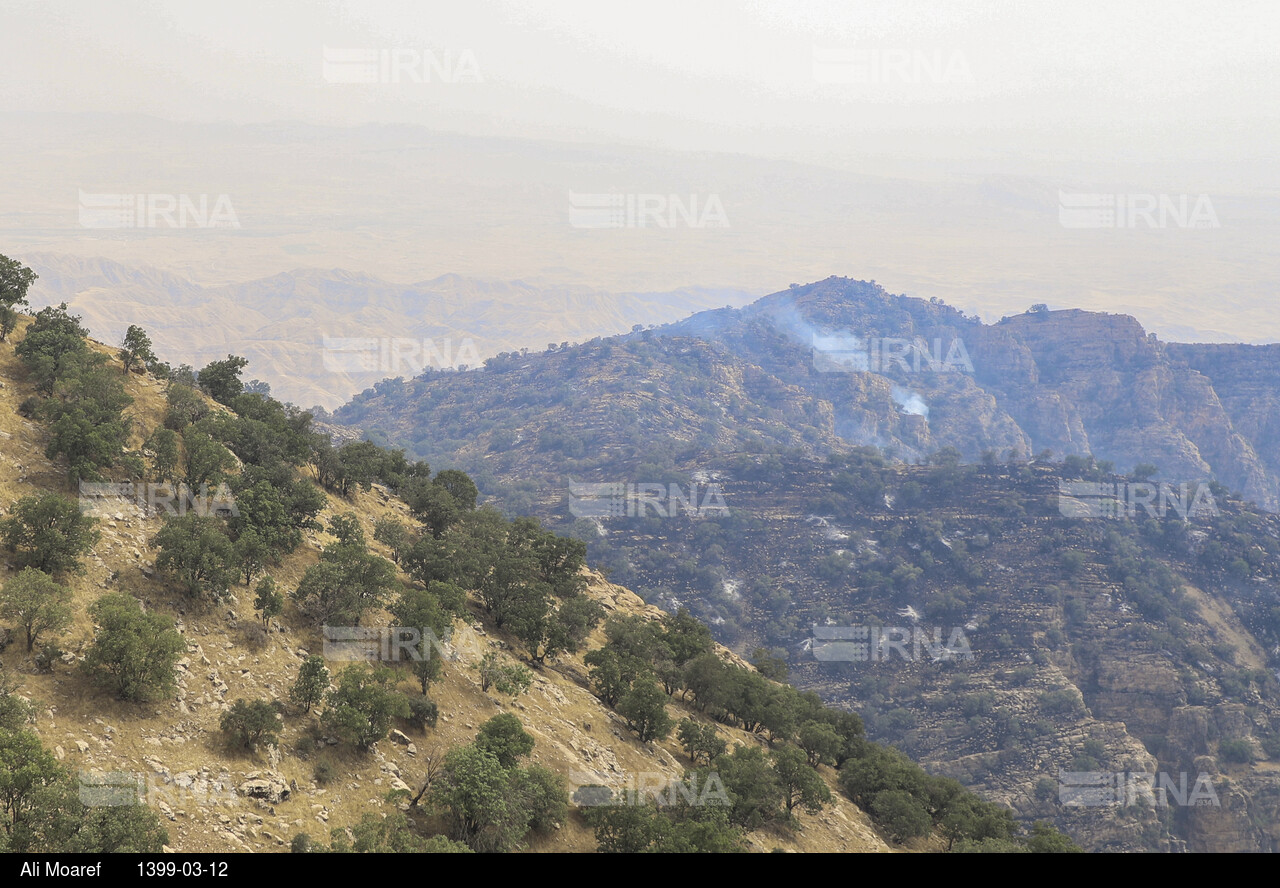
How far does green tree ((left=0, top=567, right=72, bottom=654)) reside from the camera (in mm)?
23469

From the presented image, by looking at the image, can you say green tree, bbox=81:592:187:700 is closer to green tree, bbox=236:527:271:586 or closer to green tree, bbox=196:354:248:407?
green tree, bbox=236:527:271:586

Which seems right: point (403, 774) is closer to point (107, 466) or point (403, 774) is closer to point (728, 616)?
point (107, 466)

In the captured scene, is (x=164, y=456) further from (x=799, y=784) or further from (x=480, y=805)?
(x=799, y=784)

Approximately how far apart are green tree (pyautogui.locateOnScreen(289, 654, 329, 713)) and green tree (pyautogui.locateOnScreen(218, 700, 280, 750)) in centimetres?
268

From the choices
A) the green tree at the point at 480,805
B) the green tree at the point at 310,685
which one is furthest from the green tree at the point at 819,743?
the green tree at the point at 310,685

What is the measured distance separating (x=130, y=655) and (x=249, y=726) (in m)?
4.45

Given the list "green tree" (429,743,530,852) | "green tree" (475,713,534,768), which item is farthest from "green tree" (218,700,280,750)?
"green tree" (475,713,534,768)

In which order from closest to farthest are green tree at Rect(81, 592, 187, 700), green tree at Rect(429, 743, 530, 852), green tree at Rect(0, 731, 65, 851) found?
1. green tree at Rect(0, 731, 65, 851)
2. green tree at Rect(81, 592, 187, 700)
3. green tree at Rect(429, 743, 530, 852)

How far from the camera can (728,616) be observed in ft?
440

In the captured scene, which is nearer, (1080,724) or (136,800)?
(136,800)

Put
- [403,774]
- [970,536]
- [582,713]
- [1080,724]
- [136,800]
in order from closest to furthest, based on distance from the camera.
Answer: [136,800], [403,774], [582,713], [1080,724], [970,536]

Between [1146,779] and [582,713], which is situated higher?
[582,713]

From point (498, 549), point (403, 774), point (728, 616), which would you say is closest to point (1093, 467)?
point (728, 616)

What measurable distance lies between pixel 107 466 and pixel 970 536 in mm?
143369
